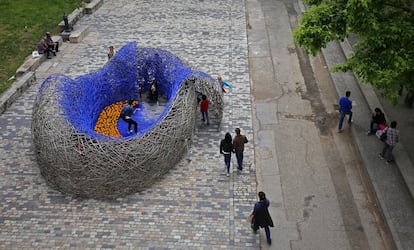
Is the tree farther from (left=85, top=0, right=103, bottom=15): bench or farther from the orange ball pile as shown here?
(left=85, top=0, right=103, bottom=15): bench

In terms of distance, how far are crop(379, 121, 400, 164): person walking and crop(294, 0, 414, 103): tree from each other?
A: 6.00 ft

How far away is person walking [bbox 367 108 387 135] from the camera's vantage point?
46.3ft

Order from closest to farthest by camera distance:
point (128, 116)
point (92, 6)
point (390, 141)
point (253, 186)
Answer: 1. point (253, 186)
2. point (390, 141)
3. point (128, 116)
4. point (92, 6)

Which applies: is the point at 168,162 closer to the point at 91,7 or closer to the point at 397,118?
the point at 397,118

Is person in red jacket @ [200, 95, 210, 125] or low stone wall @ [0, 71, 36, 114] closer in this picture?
person in red jacket @ [200, 95, 210, 125]

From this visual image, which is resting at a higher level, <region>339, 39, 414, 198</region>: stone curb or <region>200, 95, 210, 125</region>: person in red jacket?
<region>200, 95, 210, 125</region>: person in red jacket

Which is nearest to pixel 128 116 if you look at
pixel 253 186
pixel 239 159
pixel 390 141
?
pixel 239 159

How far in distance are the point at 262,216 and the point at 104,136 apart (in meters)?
4.55

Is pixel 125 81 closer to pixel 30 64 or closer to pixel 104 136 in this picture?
pixel 104 136

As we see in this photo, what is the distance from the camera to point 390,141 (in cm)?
1288

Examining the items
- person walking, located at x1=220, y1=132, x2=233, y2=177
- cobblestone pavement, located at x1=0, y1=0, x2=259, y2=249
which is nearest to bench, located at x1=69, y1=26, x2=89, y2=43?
cobblestone pavement, located at x1=0, y1=0, x2=259, y2=249

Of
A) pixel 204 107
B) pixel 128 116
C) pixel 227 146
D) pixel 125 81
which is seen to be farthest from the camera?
pixel 125 81

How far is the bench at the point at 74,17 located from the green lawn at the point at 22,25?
40 centimetres

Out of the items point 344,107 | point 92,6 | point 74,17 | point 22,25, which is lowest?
point 92,6
